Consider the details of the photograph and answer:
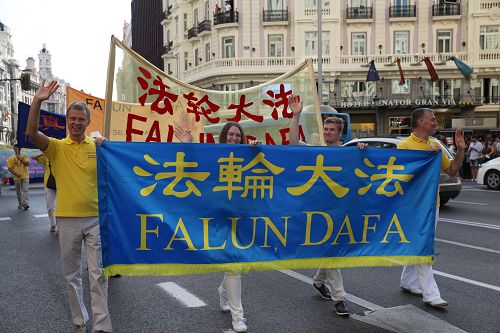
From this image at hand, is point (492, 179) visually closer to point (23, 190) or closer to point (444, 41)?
point (23, 190)

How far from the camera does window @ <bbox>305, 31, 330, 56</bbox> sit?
37.1 m

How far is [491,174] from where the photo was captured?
1706cm

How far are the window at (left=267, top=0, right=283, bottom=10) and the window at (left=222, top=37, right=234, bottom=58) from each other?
3.50m

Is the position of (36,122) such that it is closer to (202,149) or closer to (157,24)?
(202,149)

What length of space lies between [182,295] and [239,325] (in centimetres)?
143

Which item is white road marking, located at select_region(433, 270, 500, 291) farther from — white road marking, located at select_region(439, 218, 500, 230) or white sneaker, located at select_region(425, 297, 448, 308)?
white road marking, located at select_region(439, 218, 500, 230)

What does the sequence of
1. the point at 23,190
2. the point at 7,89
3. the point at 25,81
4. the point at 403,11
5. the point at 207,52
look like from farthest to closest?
the point at 7,89 < the point at 207,52 < the point at 403,11 < the point at 25,81 < the point at 23,190

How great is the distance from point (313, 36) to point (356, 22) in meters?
3.09

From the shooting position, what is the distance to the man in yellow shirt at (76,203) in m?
4.13

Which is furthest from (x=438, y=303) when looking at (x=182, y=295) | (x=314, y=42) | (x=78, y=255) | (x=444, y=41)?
(x=444, y=41)

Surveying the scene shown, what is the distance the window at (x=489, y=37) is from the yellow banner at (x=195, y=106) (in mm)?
34012

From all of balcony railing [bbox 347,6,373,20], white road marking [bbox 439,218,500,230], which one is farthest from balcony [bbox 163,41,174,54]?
white road marking [bbox 439,218,500,230]

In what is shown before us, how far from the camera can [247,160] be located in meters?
4.42

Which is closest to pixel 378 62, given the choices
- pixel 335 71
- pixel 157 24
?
pixel 335 71
